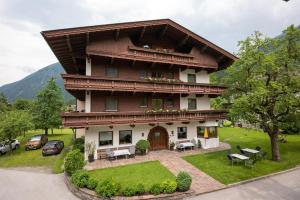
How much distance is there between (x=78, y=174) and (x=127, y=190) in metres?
4.07

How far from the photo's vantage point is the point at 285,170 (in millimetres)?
15594

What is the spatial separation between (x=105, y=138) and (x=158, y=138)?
659cm

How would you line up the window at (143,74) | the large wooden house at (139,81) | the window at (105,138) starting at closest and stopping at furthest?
the large wooden house at (139,81)
the window at (105,138)
the window at (143,74)

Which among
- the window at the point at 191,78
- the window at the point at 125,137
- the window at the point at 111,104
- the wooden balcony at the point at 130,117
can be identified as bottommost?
the window at the point at 125,137

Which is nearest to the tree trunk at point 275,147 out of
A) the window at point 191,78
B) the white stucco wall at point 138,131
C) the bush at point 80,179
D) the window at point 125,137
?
the white stucco wall at point 138,131

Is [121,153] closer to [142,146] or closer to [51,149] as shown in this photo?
[142,146]

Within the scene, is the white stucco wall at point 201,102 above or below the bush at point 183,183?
above

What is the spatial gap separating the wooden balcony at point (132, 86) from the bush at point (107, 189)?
9.42 meters

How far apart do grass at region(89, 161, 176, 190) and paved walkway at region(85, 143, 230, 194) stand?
94 centimetres

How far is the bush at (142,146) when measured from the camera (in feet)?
67.3

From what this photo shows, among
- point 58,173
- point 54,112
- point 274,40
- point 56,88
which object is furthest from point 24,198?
point 56,88

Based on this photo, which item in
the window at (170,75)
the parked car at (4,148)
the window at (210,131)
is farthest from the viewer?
the parked car at (4,148)

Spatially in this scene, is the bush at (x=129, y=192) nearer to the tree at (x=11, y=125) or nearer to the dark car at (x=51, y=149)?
the dark car at (x=51, y=149)

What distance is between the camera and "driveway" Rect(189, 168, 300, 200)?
11.6 meters
